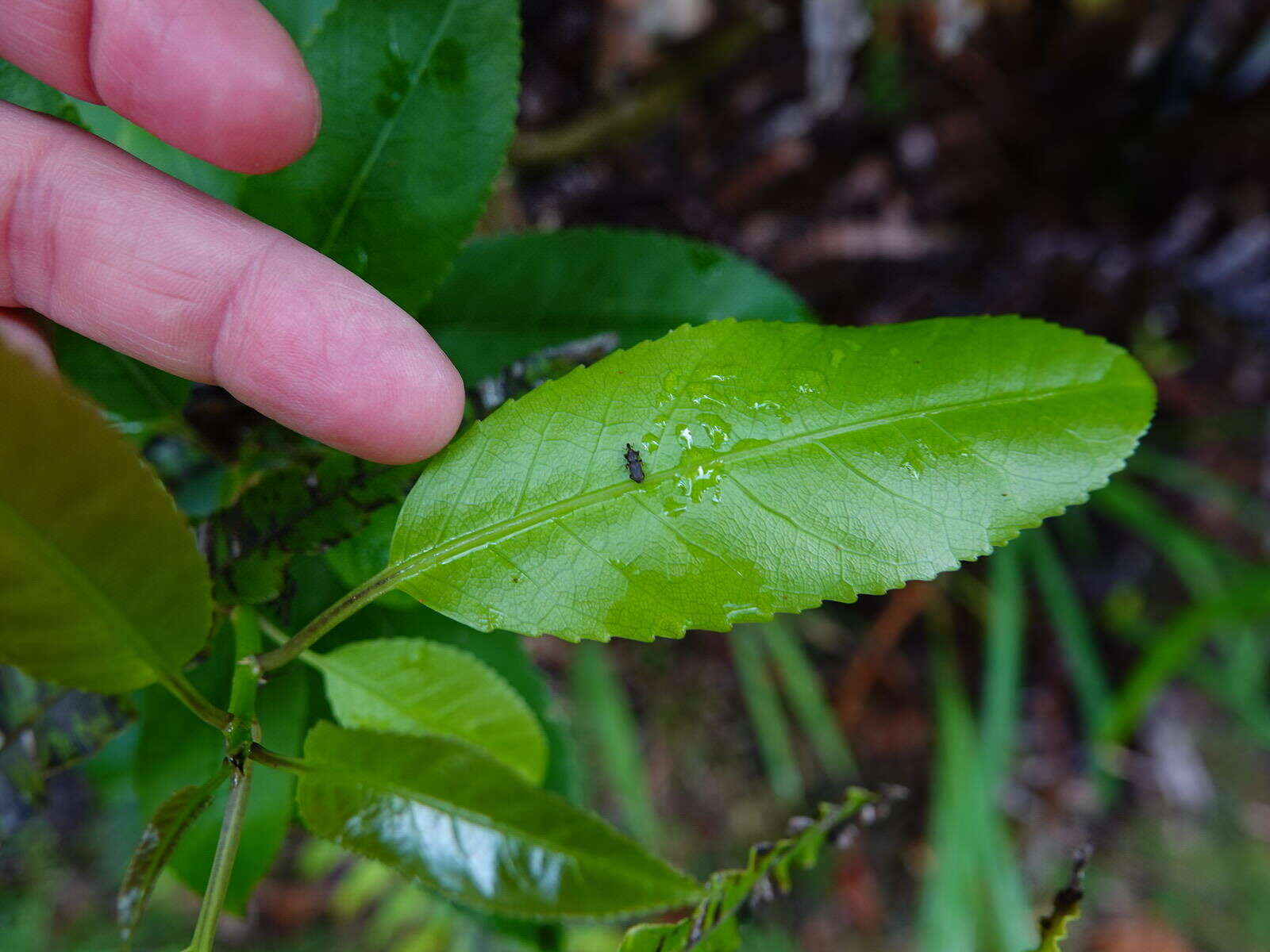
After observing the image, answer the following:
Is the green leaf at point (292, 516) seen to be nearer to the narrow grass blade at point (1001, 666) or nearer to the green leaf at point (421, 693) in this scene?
the green leaf at point (421, 693)

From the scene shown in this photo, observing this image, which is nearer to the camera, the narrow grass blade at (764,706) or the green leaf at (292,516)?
the green leaf at (292,516)

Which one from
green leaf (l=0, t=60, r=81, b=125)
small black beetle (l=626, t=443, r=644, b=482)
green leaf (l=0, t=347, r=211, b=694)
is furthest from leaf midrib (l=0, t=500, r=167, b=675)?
green leaf (l=0, t=60, r=81, b=125)

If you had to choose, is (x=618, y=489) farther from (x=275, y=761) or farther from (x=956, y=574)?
(x=956, y=574)

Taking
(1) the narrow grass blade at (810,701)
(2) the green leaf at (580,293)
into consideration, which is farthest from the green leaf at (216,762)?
(1) the narrow grass blade at (810,701)

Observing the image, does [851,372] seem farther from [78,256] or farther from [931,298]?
[931,298]

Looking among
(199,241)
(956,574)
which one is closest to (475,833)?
(199,241)
